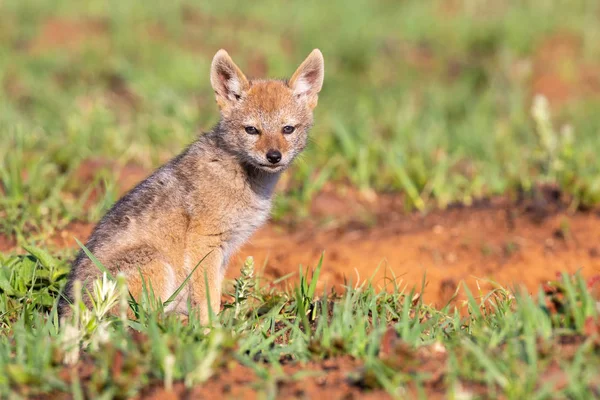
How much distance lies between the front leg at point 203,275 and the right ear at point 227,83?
3.52 feet

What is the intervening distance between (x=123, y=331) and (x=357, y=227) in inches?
146

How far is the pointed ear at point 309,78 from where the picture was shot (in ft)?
18.6

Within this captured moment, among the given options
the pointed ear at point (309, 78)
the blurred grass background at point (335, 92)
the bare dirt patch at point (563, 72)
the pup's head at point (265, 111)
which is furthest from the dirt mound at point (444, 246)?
the bare dirt patch at point (563, 72)

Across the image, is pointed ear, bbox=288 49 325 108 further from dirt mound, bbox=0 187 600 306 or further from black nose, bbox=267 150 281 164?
dirt mound, bbox=0 187 600 306

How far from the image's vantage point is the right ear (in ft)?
18.2

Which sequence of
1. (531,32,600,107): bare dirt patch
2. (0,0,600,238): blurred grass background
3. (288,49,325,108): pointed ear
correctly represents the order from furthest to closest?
(531,32,600,107): bare dirt patch < (0,0,600,238): blurred grass background < (288,49,325,108): pointed ear

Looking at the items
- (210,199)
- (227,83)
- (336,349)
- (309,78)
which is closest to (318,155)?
(309,78)

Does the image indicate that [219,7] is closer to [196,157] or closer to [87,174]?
[87,174]

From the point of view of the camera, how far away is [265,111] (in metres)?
5.48

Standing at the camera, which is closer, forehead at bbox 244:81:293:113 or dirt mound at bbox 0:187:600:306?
forehead at bbox 244:81:293:113

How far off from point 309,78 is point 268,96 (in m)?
0.38

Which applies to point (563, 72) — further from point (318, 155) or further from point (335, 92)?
point (318, 155)

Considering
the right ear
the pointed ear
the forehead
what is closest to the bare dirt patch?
the pointed ear

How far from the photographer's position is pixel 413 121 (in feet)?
30.3
